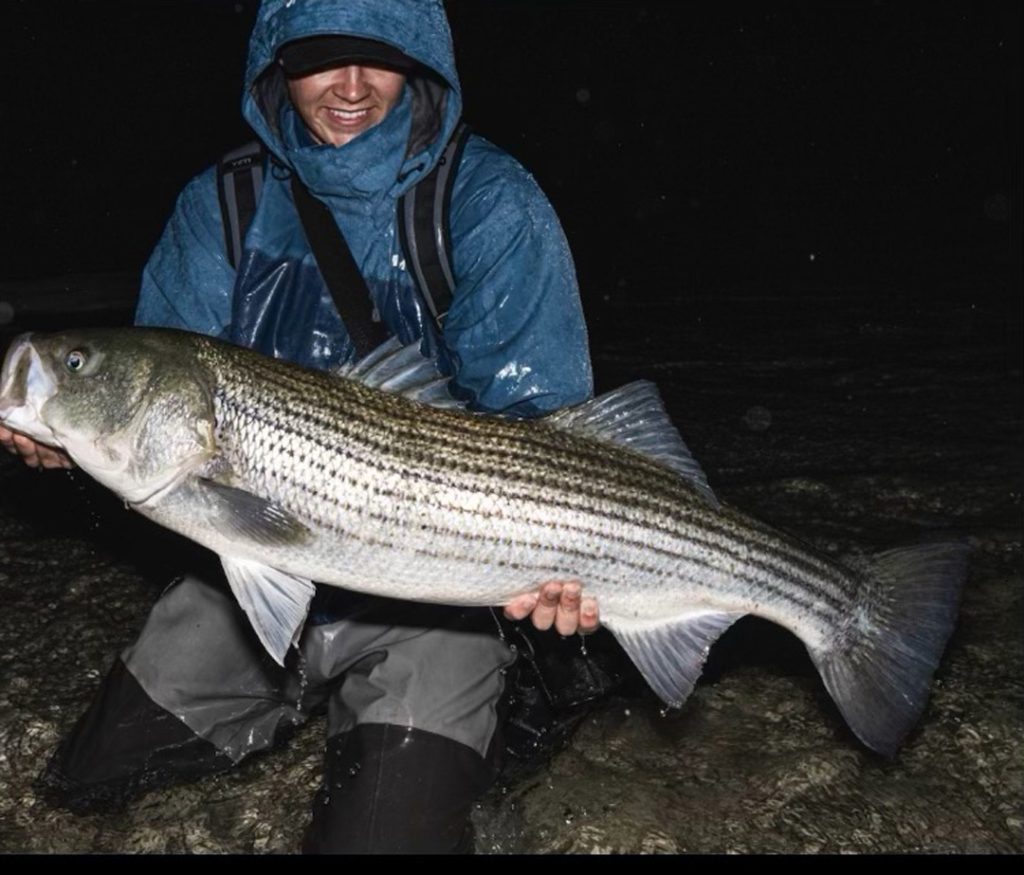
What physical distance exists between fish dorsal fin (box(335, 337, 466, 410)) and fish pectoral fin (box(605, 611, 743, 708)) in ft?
3.27

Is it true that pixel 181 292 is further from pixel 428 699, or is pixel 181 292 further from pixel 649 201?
pixel 649 201

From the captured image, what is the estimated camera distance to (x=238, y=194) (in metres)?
3.87

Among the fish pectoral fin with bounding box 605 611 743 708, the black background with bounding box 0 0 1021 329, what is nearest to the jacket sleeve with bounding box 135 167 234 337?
the fish pectoral fin with bounding box 605 611 743 708

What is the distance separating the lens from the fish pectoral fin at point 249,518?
288 centimetres

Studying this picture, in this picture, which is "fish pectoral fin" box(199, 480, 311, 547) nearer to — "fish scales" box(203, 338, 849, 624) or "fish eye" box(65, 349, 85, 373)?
"fish scales" box(203, 338, 849, 624)

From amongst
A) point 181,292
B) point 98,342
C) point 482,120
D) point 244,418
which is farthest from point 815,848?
point 482,120

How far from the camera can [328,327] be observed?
3842 mm

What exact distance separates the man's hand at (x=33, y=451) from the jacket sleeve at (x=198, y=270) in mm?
808

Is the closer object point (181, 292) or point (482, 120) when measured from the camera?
point (181, 292)

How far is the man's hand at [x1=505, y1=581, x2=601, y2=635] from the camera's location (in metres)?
3.14

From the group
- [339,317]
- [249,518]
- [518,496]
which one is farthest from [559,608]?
[339,317]

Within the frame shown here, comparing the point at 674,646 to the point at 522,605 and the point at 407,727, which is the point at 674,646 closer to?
the point at 522,605

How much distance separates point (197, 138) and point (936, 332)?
2779 centimetres

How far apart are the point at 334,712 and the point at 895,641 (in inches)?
78.5
